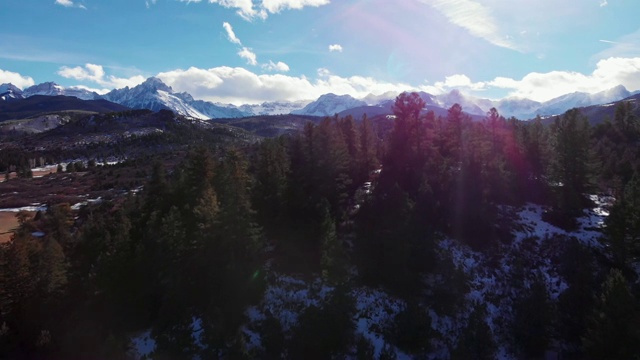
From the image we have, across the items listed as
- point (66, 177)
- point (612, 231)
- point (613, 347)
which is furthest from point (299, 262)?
point (66, 177)

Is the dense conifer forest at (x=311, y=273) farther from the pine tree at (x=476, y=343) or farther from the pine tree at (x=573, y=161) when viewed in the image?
the pine tree at (x=573, y=161)

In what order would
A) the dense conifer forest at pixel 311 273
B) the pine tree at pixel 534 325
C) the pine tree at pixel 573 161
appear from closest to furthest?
the pine tree at pixel 534 325 < the dense conifer forest at pixel 311 273 < the pine tree at pixel 573 161

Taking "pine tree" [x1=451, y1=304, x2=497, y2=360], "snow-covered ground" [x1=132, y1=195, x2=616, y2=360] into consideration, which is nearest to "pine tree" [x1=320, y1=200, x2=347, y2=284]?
"snow-covered ground" [x1=132, y1=195, x2=616, y2=360]

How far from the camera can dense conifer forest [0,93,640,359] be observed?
2733 centimetres

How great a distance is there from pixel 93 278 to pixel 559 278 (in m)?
38.8

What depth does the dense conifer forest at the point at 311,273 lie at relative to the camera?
2733cm

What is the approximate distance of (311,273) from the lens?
109 feet

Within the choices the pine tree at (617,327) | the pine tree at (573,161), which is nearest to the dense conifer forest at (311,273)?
the pine tree at (617,327)

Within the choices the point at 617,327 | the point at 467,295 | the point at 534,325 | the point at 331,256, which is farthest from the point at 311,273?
the point at 617,327

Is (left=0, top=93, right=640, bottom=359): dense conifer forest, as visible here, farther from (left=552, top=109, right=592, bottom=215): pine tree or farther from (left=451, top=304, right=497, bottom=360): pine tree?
(left=552, top=109, right=592, bottom=215): pine tree

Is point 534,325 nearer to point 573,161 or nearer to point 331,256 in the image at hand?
point 331,256

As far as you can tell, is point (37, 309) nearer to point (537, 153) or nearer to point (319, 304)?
point (319, 304)

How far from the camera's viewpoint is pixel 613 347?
2289 cm

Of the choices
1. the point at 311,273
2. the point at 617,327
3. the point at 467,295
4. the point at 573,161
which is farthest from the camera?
the point at 573,161
